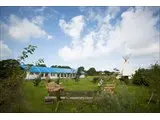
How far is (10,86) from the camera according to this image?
4727 mm

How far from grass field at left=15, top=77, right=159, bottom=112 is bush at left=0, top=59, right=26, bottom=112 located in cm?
16

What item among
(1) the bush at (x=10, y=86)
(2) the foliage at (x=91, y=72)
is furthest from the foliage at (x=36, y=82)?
(2) the foliage at (x=91, y=72)

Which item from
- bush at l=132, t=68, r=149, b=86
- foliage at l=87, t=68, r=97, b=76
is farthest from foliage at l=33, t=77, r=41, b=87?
bush at l=132, t=68, r=149, b=86

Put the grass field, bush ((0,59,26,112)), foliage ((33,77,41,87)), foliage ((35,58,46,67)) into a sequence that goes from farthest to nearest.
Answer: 1. foliage ((35,58,46,67))
2. foliage ((33,77,41,87))
3. the grass field
4. bush ((0,59,26,112))

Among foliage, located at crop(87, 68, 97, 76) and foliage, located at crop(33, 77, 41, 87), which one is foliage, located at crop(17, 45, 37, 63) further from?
foliage, located at crop(87, 68, 97, 76)

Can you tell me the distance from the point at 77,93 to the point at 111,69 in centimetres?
79

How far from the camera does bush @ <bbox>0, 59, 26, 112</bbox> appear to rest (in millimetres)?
4668

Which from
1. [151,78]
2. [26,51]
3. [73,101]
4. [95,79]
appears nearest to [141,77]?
[151,78]

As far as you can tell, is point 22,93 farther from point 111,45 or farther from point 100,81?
point 111,45

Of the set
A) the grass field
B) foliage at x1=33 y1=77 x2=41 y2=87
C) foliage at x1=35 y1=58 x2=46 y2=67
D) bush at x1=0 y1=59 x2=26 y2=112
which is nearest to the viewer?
bush at x1=0 y1=59 x2=26 y2=112

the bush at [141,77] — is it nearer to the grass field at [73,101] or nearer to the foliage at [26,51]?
the grass field at [73,101]

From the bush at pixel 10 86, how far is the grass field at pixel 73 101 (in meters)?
0.16
